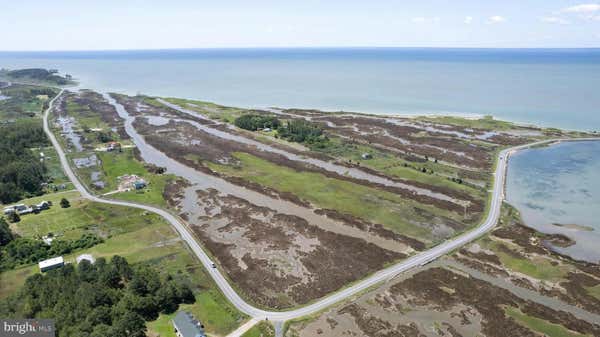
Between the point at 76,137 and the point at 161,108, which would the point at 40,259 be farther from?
the point at 161,108

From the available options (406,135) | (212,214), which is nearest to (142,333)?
(212,214)

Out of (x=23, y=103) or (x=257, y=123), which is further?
(x=23, y=103)

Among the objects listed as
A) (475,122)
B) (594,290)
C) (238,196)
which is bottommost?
(594,290)

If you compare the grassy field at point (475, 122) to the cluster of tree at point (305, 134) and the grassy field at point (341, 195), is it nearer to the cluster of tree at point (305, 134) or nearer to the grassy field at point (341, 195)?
the cluster of tree at point (305, 134)

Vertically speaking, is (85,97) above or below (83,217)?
above

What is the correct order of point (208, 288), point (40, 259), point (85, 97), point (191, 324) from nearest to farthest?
point (191, 324), point (208, 288), point (40, 259), point (85, 97)

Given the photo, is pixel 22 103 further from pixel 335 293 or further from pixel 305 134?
pixel 335 293

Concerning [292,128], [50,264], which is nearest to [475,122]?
[292,128]
